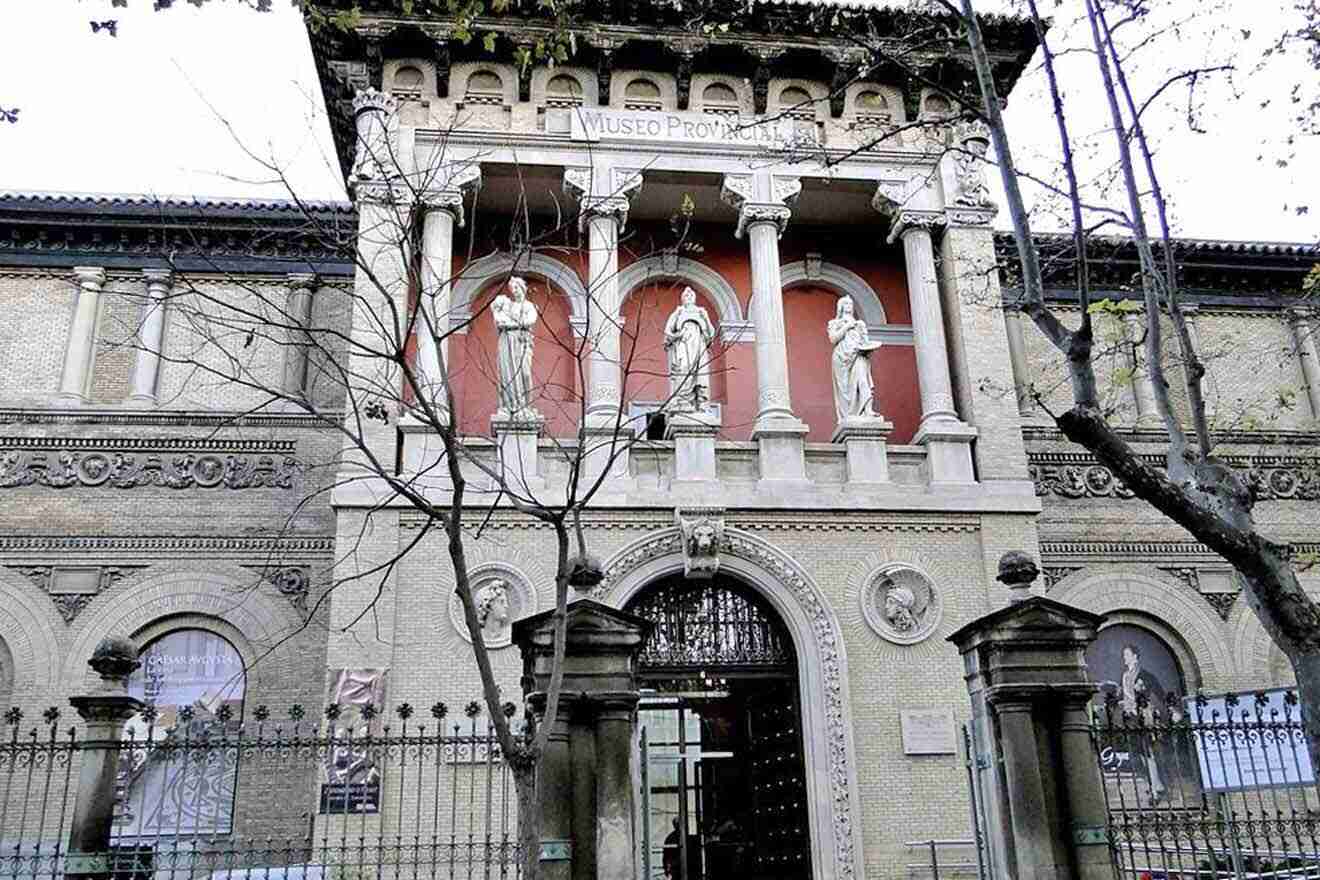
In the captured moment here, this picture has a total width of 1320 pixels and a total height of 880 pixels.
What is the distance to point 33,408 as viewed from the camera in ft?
56.2

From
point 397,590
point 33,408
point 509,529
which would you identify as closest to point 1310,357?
point 509,529

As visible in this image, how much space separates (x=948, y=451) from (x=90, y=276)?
13687 mm

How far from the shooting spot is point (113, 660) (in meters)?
8.66

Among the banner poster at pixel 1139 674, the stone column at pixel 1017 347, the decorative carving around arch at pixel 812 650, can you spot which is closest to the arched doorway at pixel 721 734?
the decorative carving around arch at pixel 812 650

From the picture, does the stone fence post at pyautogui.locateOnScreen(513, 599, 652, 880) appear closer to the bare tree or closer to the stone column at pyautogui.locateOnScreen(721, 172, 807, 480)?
the bare tree

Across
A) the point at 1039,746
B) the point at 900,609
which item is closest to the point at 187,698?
the point at 900,609

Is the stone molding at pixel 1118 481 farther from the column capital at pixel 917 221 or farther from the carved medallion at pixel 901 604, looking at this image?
the column capital at pixel 917 221

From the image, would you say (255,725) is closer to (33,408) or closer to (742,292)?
(33,408)

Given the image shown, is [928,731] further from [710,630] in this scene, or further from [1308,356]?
[1308,356]

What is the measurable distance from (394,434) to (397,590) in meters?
2.12

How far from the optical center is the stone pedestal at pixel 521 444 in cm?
1466

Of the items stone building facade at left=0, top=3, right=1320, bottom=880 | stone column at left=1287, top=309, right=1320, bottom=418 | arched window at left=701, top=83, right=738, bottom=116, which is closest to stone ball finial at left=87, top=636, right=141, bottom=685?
stone building facade at left=0, top=3, right=1320, bottom=880

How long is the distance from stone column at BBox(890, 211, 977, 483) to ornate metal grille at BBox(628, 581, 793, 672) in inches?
119

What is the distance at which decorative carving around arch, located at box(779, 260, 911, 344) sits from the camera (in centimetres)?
1834
